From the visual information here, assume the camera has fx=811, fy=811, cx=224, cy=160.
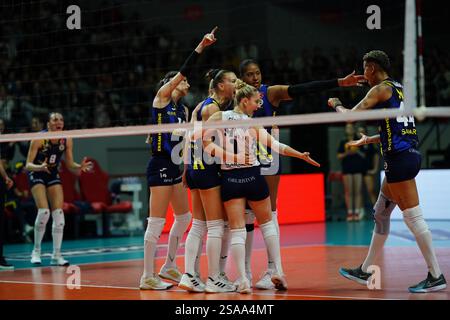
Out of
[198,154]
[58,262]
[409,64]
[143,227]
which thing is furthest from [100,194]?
[409,64]

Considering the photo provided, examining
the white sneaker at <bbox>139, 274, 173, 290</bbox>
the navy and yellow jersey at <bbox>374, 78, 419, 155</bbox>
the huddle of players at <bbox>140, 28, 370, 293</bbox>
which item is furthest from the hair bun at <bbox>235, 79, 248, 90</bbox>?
the white sneaker at <bbox>139, 274, 173, 290</bbox>

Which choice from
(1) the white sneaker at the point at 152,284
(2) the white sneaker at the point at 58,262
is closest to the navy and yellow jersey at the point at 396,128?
(1) the white sneaker at the point at 152,284

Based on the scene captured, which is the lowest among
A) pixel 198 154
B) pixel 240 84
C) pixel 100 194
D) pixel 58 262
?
pixel 58 262

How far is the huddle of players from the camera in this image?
733 centimetres

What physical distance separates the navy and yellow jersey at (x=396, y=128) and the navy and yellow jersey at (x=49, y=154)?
5317mm

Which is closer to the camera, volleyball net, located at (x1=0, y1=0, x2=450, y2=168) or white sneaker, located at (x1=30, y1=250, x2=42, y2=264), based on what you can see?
white sneaker, located at (x1=30, y1=250, x2=42, y2=264)

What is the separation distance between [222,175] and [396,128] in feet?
5.31

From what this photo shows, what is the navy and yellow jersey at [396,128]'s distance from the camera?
7246 millimetres

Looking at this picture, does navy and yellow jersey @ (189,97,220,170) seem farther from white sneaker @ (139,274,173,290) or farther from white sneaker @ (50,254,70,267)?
white sneaker @ (50,254,70,267)

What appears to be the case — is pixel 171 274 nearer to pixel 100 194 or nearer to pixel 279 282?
pixel 279 282

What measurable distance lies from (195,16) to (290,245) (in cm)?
1048

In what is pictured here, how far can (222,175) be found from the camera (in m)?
7.41

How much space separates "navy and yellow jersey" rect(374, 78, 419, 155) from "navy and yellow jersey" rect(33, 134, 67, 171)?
5317 mm

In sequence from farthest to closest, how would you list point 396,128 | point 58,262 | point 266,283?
point 58,262 < point 266,283 < point 396,128
